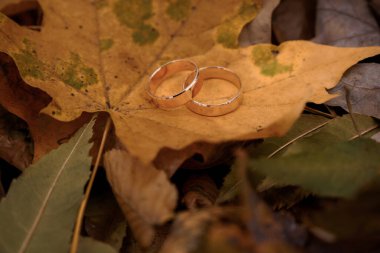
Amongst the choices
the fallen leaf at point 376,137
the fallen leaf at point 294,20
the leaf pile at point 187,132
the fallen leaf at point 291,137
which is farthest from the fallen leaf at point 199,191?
the fallen leaf at point 294,20

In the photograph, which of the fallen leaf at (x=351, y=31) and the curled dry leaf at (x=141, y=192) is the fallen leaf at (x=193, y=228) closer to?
the curled dry leaf at (x=141, y=192)

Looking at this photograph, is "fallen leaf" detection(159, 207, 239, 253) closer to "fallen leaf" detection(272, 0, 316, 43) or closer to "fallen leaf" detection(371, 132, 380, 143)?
"fallen leaf" detection(371, 132, 380, 143)

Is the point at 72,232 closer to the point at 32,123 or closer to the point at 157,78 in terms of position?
the point at 32,123

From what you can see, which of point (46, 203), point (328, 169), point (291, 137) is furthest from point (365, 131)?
point (46, 203)

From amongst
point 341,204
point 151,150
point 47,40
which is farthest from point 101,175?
point 341,204

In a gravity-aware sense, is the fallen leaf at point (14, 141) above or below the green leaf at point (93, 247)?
above

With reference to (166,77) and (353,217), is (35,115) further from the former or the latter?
(353,217)

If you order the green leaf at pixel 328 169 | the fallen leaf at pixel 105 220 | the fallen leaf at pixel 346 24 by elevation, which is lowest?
the fallen leaf at pixel 105 220

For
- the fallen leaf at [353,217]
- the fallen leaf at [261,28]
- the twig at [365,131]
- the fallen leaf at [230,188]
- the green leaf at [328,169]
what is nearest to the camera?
the fallen leaf at [353,217]
